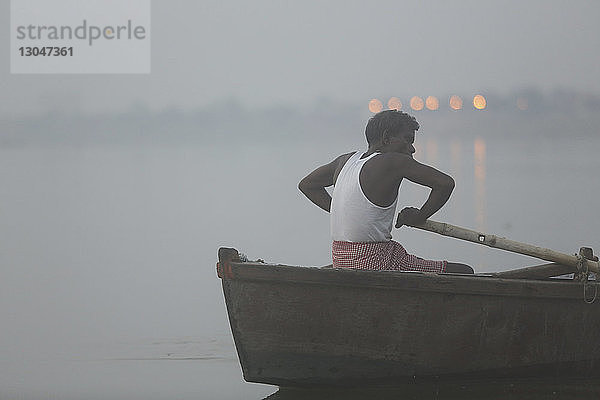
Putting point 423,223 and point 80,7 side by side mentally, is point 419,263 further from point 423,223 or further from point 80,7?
point 80,7

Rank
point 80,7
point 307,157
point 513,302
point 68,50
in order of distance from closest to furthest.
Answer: point 513,302
point 80,7
point 68,50
point 307,157

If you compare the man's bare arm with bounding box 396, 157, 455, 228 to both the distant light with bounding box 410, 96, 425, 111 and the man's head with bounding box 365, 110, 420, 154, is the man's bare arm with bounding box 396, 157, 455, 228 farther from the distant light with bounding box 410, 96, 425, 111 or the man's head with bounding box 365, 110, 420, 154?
the distant light with bounding box 410, 96, 425, 111

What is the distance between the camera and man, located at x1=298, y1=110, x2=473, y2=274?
3.26m

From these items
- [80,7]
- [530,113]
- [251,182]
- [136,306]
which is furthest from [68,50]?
[136,306]

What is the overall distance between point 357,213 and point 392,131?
26 cm

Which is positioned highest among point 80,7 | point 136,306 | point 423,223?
point 80,7

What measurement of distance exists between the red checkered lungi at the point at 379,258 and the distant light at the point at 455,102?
610 centimetres

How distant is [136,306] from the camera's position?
4922 mm

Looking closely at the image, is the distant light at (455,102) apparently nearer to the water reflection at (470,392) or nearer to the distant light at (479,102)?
the distant light at (479,102)

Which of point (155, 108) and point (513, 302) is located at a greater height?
point (155, 108)

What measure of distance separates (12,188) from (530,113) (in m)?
4.28

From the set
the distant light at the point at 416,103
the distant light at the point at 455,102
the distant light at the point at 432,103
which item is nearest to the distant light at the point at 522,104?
the distant light at the point at 455,102

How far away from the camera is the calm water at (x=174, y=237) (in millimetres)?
3736

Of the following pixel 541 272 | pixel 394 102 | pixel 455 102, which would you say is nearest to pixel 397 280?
pixel 541 272
